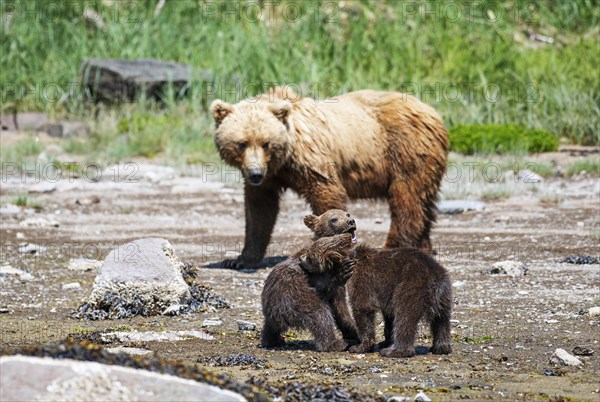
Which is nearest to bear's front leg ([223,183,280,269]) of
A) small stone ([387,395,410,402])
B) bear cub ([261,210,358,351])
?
bear cub ([261,210,358,351])

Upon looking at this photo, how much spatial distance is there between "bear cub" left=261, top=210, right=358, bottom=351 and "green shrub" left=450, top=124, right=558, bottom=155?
949 cm

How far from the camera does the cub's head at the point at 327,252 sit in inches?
261

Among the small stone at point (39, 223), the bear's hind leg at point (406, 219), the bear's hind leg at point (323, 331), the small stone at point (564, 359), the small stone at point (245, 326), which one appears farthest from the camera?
the small stone at point (39, 223)

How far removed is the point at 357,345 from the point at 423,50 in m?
13.6

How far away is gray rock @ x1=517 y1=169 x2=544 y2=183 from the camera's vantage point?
1482cm

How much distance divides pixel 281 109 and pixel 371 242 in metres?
2.36

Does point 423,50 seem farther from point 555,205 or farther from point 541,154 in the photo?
point 555,205

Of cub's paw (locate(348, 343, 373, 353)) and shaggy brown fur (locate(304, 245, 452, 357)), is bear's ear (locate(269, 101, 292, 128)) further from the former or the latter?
cub's paw (locate(348, 343, 373, 353))

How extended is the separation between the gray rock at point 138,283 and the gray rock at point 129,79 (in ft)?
33.9

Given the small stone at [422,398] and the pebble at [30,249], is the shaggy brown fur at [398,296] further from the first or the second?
the pebble at [30,249]

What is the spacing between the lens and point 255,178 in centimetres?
1006

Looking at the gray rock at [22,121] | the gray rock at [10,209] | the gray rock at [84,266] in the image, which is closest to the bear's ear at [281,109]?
the gray rock at [84,266]

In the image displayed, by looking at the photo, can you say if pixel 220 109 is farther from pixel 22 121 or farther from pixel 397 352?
pixel 22 121

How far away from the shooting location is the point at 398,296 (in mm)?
6391
